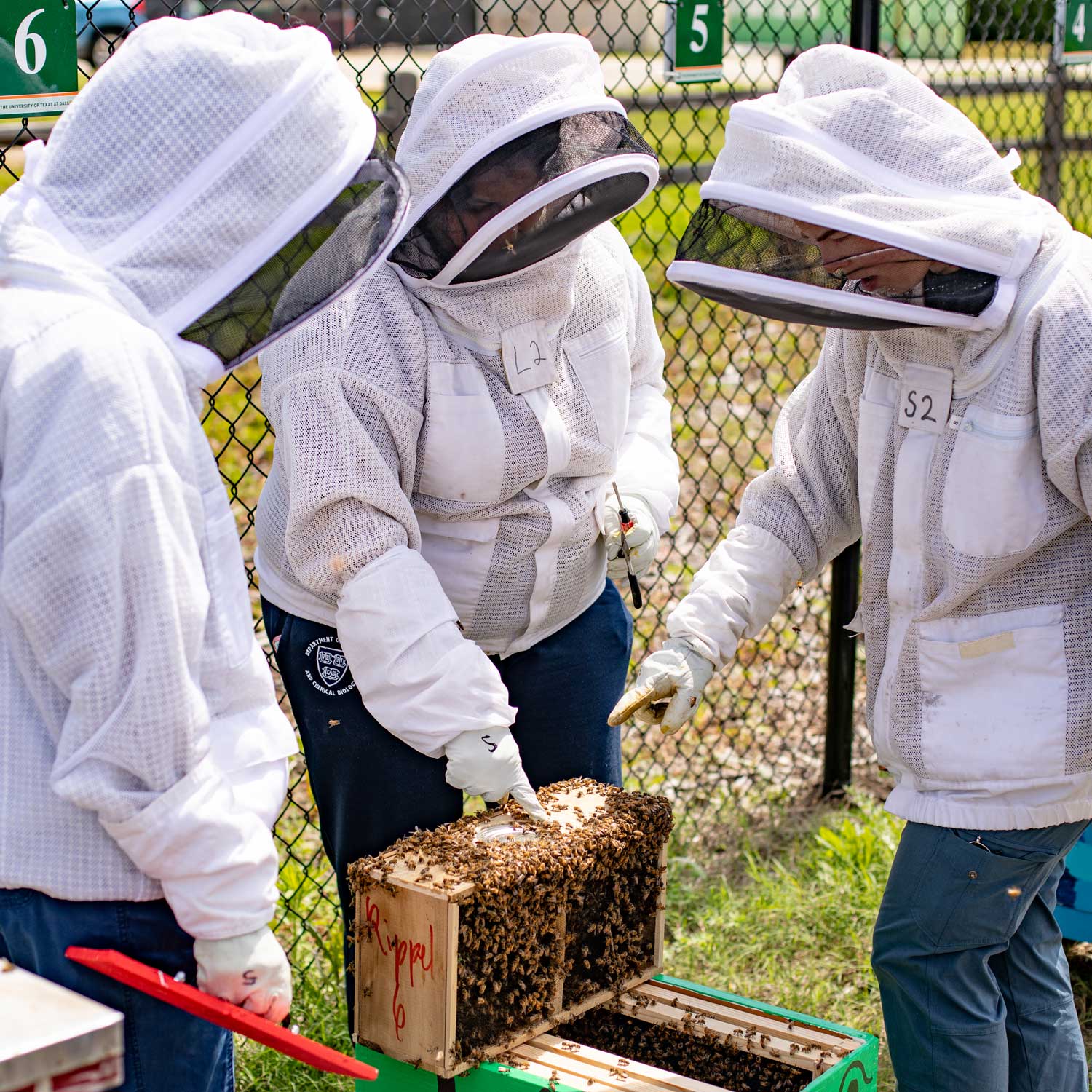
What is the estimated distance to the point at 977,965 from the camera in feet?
7.91

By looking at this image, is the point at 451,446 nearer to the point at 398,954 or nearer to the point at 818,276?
the point at 818,276

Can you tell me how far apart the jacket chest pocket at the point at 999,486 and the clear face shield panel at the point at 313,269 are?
38.9 inches

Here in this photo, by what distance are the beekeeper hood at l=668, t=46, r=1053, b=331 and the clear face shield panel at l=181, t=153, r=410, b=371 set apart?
0.58 metres

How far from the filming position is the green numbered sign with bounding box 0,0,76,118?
2.63 meters

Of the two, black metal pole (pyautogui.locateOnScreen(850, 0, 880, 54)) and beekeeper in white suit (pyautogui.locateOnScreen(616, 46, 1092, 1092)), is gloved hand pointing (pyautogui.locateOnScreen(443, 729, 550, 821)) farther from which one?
black metal pole (pyautogui.locateOnScreen(850, 0, 880, 54))

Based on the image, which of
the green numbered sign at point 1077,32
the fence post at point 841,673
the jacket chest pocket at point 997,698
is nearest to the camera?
the jacket chest pocket at point 997,698

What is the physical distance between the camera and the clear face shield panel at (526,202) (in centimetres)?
239

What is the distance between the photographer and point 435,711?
2395 mm

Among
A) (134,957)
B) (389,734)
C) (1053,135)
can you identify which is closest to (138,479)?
(134,957)

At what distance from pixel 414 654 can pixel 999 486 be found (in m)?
0.99

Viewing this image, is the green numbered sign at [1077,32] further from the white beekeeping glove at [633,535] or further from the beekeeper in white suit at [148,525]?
the beekeeper in white suit at [148,525]

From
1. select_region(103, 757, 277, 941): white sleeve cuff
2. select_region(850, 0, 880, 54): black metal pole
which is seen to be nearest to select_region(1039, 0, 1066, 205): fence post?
select_region(850, 0, 880, 54): black metal pole

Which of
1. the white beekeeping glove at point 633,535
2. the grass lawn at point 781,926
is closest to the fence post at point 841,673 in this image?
the grass lawn at point 781,926

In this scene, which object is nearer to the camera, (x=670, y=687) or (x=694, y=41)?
(x=670, y=687)
